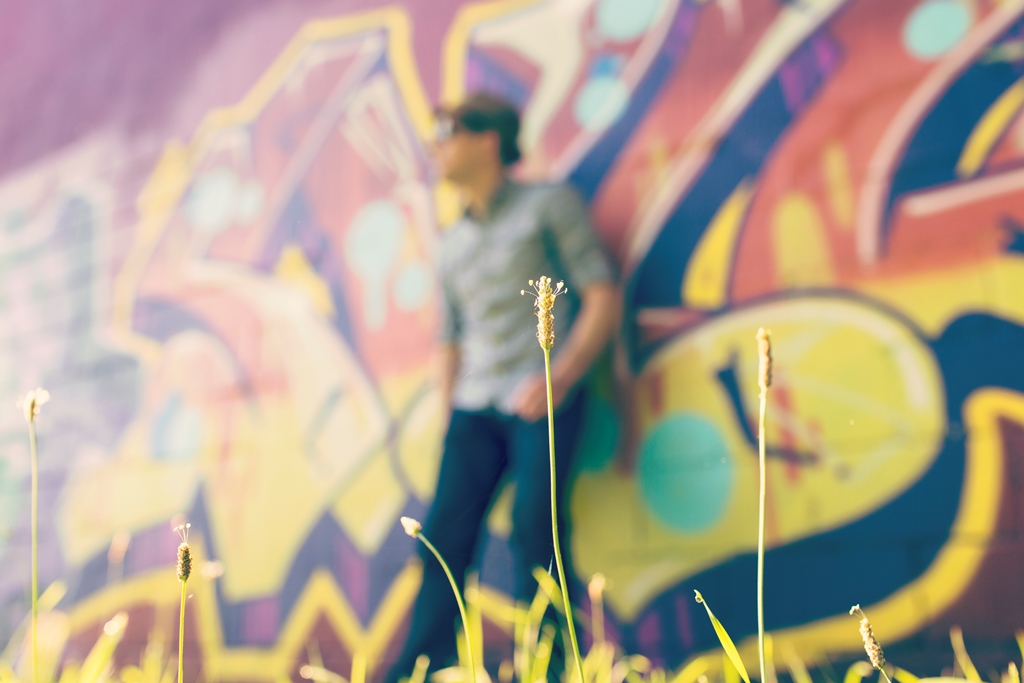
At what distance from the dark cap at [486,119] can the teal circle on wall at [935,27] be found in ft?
3.03

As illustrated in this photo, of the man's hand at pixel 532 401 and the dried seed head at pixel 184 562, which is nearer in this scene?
the dried seed head at pixel 184 562

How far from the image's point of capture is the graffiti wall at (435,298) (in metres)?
1.76

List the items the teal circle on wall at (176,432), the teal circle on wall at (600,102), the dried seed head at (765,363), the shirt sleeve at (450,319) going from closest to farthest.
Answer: the dried seed head at (765,363), the shirt sleeve at (450,319), the teal circle on wall at (600,102), the teal circle on wall at (176,432)

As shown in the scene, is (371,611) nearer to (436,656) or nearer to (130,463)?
(436,656)

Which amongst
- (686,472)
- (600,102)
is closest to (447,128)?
(600,102)

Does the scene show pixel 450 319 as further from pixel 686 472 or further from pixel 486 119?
pixel 686 472

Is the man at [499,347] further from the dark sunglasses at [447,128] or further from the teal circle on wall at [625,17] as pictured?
the teal circle on wall at [625,17]

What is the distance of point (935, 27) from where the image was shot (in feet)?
6.12

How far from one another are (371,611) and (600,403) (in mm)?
921

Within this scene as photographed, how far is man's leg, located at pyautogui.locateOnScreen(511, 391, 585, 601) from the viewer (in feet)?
5.51

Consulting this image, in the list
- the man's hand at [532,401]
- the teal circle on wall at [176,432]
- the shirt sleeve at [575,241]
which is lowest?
the teal circle on wall at [176,432]

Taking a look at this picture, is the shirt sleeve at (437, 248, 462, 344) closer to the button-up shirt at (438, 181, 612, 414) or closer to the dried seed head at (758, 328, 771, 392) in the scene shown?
the button-up shirt at (438, 181, 612, 414)

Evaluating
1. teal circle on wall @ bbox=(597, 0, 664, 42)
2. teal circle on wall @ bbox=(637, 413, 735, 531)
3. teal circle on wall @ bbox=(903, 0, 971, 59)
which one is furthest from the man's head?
teal circle on wall @ bbox=(903, 0, 971, 59)

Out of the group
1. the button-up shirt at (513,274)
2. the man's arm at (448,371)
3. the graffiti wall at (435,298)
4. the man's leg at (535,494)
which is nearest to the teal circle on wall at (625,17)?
the graffiti wall at (435,298)
